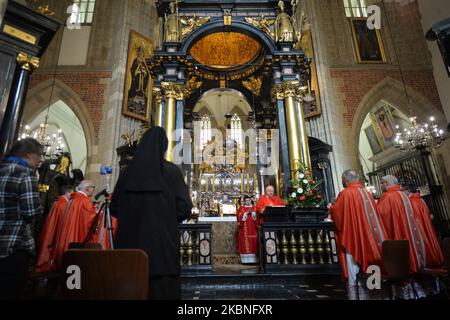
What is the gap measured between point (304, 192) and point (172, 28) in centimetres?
589

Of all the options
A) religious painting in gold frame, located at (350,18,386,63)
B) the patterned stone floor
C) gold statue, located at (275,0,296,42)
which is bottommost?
the patterned stone floor

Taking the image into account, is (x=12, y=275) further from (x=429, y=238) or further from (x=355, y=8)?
(x=355, y=8)

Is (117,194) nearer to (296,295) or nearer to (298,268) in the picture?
(296,295)

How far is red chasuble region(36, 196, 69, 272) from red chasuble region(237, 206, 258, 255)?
12.3 feet

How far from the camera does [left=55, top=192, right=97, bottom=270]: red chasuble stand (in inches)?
180

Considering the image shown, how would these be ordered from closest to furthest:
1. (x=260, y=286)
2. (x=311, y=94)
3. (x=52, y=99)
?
(x=260, y=286)
(x=311, y=94)
(x=52, y=99)

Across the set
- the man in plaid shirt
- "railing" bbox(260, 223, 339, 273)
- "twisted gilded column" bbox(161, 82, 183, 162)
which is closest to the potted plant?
"railing" bbox(260, 223, 339, 273)

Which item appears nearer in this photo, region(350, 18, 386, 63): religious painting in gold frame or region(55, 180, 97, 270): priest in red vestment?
region(55, 180, 97, 270): priest in red vestment

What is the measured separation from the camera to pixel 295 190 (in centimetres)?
608

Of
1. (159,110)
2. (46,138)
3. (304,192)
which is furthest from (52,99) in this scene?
(304,192)

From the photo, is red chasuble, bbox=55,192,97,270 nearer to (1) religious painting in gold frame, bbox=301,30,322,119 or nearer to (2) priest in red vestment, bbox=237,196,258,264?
(2) priest in red vestment, bbox=237,196,258,264

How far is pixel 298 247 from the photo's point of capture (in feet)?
16.8

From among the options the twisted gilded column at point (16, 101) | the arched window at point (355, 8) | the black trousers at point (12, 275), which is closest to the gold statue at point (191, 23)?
the twisted gilded column at point (16, 101)
